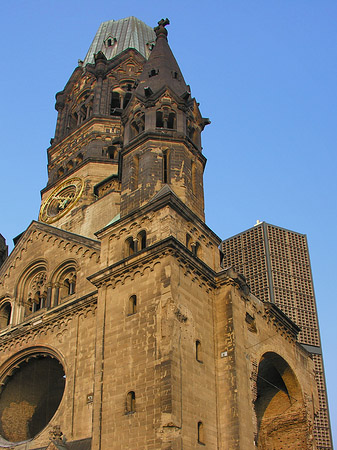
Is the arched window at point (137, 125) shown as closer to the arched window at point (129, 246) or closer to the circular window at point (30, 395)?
the arched window at point (129, 246)

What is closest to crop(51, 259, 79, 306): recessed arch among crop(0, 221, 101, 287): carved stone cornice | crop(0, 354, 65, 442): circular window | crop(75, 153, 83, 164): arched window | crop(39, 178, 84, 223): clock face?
crop(0, 221, 101, 287): carved stone cornice

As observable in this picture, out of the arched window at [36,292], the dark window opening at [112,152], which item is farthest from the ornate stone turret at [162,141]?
the dark window opening at [112,152]

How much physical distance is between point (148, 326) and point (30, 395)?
999cm

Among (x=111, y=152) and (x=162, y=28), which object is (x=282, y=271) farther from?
(x=162, y=28)

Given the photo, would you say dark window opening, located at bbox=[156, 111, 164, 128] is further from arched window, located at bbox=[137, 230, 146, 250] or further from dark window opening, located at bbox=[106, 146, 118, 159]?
dark window opening, located at bbox=[106, 146, 118, 159]

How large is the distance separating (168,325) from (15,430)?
35.7 ft

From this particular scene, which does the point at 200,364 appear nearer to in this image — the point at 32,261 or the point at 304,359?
the point at 304,359

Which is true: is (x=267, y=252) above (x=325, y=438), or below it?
above

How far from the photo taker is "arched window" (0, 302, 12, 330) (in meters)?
31.6

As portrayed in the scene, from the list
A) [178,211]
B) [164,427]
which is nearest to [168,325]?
[164,427]

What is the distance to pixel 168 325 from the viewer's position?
21.9 m

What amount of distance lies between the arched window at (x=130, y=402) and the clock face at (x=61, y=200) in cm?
1876

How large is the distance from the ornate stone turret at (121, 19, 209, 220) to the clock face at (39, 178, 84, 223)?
8.55 m

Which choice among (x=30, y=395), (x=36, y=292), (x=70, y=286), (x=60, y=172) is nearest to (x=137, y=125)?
(x=70, y=286)
